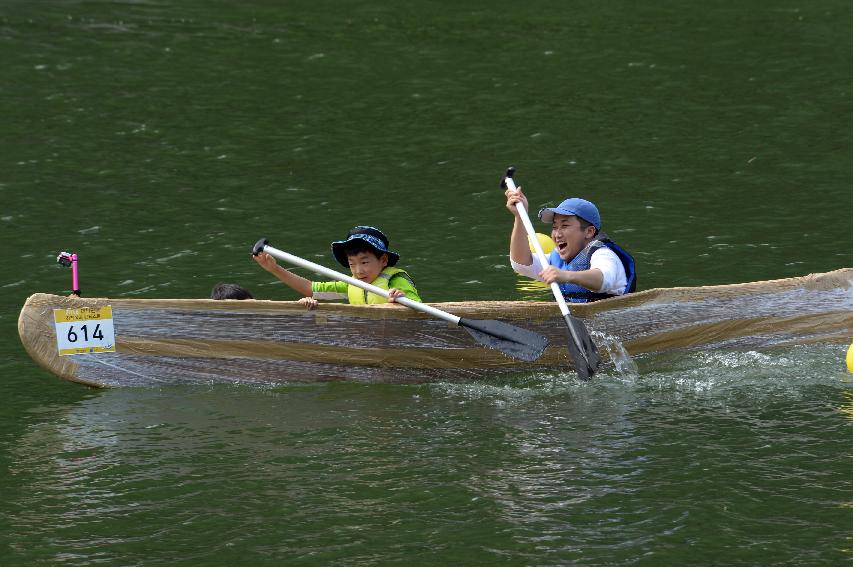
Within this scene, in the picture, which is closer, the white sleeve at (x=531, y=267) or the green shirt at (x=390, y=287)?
the green shirt at (x=390, y=287)

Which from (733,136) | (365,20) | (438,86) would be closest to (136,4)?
(365,20)

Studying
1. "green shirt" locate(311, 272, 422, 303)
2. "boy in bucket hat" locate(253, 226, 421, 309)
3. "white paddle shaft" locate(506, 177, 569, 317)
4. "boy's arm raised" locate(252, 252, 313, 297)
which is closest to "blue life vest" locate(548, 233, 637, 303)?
"white paddle shaft" locate(506, 177, 569, 317)

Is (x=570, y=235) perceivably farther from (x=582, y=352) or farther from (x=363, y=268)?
(x=363, y=268)

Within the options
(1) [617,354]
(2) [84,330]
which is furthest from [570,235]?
(2) [84,330]

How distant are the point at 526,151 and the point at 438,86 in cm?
313

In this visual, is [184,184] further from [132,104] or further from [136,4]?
[136,4]

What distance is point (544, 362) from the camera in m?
12.1

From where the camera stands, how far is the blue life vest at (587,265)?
1217 centimetres

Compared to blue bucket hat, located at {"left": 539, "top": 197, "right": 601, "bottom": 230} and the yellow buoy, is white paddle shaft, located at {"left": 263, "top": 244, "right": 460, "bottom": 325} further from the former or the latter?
the yellow buoy

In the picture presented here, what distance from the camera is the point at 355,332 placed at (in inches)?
464

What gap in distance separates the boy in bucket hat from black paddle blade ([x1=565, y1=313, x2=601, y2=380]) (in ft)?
4.04

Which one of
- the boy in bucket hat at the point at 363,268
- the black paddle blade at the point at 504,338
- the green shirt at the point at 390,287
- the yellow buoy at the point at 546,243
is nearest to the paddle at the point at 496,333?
the black paddle blade at the point at 504,338

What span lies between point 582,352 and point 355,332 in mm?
1676

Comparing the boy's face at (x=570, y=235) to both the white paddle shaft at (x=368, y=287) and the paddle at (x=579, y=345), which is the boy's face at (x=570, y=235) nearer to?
the paddle at (x=579, y=345)
